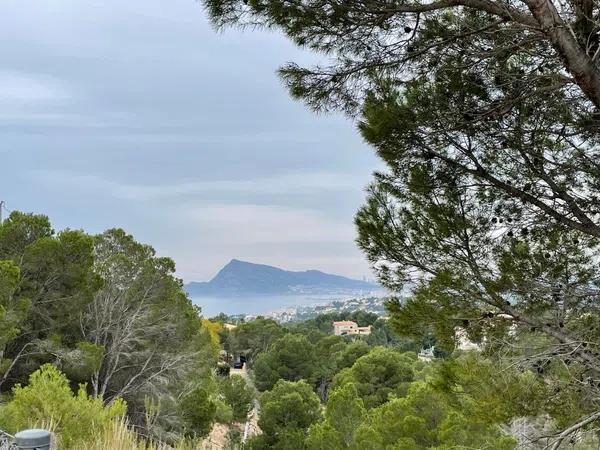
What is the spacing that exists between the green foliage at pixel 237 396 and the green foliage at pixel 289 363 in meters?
2.22

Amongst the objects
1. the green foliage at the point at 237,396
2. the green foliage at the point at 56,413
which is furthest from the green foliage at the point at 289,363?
the green foliage at the point at 56,413

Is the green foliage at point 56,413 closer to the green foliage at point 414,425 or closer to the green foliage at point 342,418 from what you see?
the green foliage at point 414,425

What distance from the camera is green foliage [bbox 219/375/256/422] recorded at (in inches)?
686

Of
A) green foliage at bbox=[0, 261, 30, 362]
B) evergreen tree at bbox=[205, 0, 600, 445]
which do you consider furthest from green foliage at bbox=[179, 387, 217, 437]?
evergreen tree at bbox=[205, 0, 600, 445]

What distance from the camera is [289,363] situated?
782 inches

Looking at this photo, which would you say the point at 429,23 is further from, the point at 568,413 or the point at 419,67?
the point at 568,413

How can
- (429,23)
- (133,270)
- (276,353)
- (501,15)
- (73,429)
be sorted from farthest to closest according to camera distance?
(276,353)
(133,270)
(73,429)
(429,23)
(501,15)

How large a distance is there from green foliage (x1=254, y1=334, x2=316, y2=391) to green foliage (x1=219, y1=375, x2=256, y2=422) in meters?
2.22

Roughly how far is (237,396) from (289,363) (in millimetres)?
2854

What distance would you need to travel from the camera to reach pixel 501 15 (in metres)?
2.37

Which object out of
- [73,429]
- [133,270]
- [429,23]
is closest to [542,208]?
[429,23]

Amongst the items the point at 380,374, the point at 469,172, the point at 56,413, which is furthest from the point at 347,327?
the point at 469,172

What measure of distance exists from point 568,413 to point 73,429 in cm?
344

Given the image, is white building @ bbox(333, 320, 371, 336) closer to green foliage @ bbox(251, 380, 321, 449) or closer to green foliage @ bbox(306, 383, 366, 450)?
green foliage @ bbox(251, 380, 321, 449)
